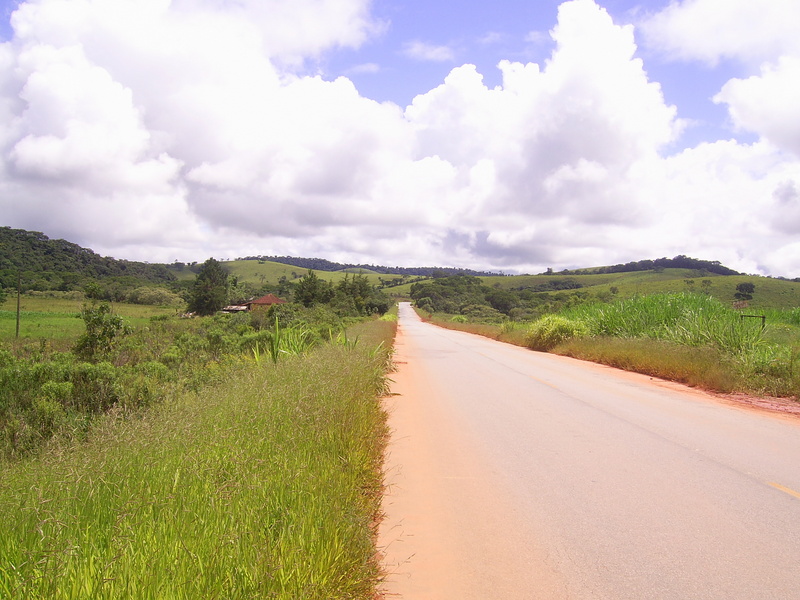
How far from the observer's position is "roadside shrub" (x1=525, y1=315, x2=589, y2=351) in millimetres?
25558

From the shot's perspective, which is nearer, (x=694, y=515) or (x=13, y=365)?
(x=694, y=515)

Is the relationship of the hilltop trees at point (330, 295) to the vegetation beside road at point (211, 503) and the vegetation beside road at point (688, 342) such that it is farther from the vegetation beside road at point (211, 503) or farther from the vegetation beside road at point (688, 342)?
the vegetation beside road at point (211, 503)

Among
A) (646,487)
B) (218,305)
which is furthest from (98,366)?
(218,305)

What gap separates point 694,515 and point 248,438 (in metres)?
4.05

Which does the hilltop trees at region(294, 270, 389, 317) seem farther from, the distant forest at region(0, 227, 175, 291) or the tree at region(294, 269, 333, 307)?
the distant forest at region(0, 227, 175, 291)

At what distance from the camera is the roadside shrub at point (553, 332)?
25.6 m

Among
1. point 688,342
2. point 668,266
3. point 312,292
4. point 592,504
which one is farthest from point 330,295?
point 668,266

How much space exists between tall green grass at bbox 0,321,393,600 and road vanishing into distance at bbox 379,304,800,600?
0.58 metres

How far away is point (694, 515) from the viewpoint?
466 cm

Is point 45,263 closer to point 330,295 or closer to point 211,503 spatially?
point 330,295

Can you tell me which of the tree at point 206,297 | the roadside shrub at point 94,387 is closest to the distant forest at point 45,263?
the tree at point 206,297

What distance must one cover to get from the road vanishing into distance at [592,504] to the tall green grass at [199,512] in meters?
0.58

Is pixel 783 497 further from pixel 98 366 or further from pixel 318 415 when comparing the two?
pixel 98 366

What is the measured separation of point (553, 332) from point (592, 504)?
72.7ft
